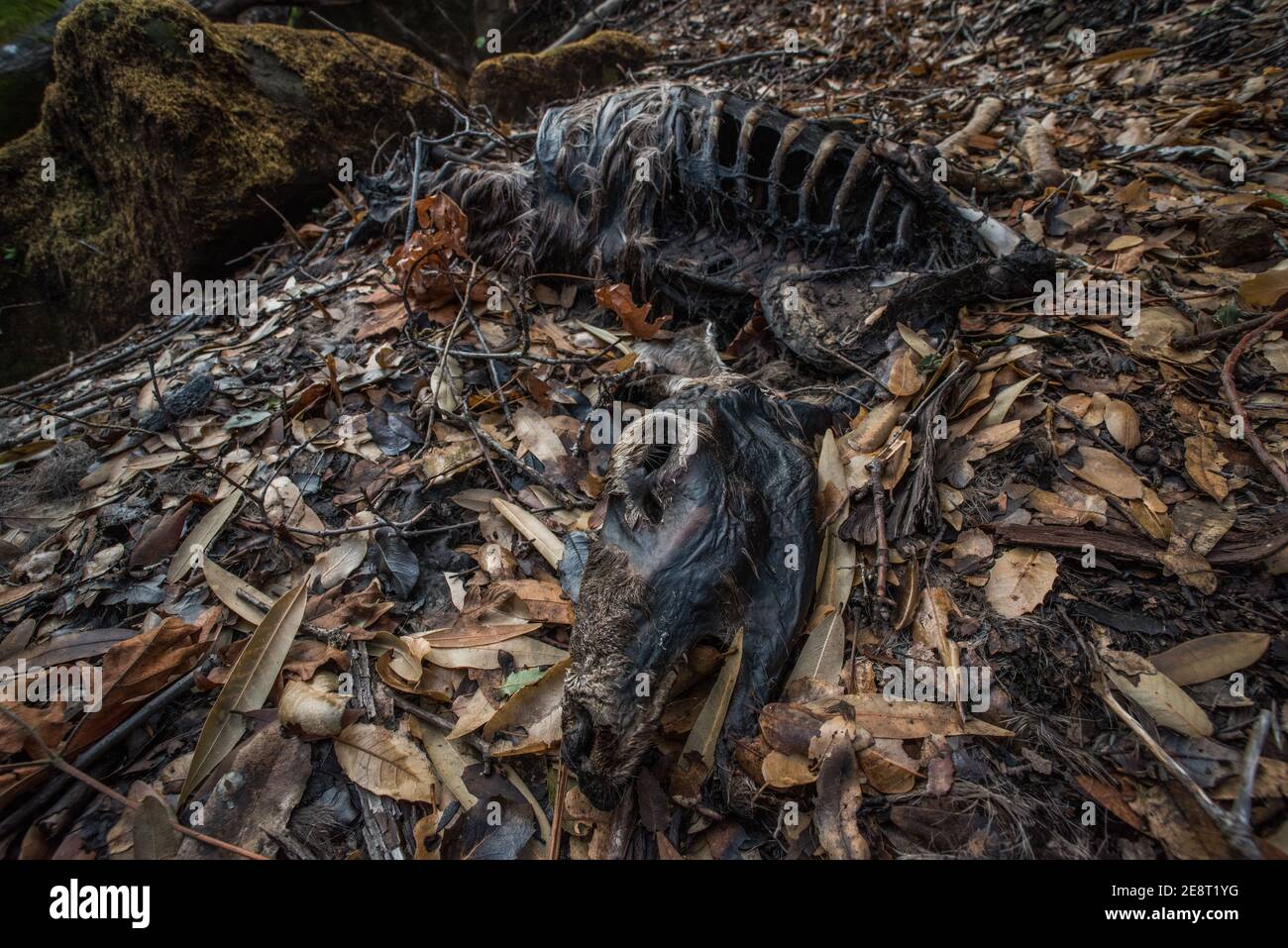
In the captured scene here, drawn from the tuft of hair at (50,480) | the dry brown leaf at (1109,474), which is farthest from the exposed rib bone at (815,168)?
the tuft of hair at (50,480)

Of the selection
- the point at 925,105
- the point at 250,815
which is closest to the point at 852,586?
the point at 250,815

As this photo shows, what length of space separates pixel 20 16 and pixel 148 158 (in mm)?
2420

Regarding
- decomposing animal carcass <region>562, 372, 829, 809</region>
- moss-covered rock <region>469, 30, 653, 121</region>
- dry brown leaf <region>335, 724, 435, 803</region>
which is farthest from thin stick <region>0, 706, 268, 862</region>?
moss-covered rock <region>469, 30, 653, 121</region>

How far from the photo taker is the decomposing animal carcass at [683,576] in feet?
4.82

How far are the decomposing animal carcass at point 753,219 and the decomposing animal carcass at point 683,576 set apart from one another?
2.89ft

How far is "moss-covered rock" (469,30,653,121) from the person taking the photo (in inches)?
222

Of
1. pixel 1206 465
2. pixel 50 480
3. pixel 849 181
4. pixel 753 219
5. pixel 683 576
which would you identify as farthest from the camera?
pixel 753 219

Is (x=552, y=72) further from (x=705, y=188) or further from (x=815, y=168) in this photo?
(x=815, y=168)

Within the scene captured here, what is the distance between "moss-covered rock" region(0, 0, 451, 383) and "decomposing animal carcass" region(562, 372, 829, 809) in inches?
158

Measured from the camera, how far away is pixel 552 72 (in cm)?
592

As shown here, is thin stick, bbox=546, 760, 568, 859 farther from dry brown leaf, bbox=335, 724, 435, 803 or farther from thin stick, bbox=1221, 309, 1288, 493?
thin stick, bbox=1221, 309, 1288, 493

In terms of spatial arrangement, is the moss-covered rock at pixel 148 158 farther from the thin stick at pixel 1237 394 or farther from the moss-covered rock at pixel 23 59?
the thin stick at pixel 1237 394

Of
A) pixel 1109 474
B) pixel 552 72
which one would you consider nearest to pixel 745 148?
pixel 1109 474

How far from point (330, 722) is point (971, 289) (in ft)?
9.83
